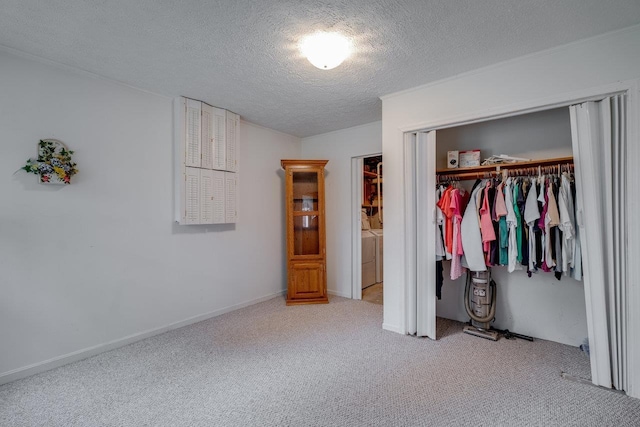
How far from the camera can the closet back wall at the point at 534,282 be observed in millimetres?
2783

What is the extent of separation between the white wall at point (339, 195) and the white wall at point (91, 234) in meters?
1.60

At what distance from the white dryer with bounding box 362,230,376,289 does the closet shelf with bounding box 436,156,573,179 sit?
1761 mm

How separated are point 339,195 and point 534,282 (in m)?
2.57

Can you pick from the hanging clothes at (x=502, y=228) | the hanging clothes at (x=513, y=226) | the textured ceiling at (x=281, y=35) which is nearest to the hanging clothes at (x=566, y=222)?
the hanging clothes at (x=513, y=226)

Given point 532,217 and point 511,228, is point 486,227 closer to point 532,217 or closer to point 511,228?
point 511,228

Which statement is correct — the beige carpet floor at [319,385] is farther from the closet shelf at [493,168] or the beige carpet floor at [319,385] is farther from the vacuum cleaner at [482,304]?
the closet shelf at [493,168]

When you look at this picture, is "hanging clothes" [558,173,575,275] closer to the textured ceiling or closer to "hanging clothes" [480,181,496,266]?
"hanging clothes" [480,181,496,266]

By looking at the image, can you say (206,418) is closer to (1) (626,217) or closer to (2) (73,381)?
(2) (73,381)

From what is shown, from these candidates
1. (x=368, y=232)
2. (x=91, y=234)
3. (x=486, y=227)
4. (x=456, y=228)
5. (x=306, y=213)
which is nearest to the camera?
(x=91, y=234)

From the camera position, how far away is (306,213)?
4.24 meters

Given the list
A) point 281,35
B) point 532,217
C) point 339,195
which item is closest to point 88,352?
point 281,35

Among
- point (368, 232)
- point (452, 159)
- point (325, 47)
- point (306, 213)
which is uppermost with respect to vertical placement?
point (325, 47)

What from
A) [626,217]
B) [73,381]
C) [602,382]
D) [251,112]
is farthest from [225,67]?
[602,382]

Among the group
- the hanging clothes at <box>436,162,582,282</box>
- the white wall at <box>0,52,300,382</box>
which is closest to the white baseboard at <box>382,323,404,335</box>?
the hanging clothes at <box>436,162,582,282</box>
